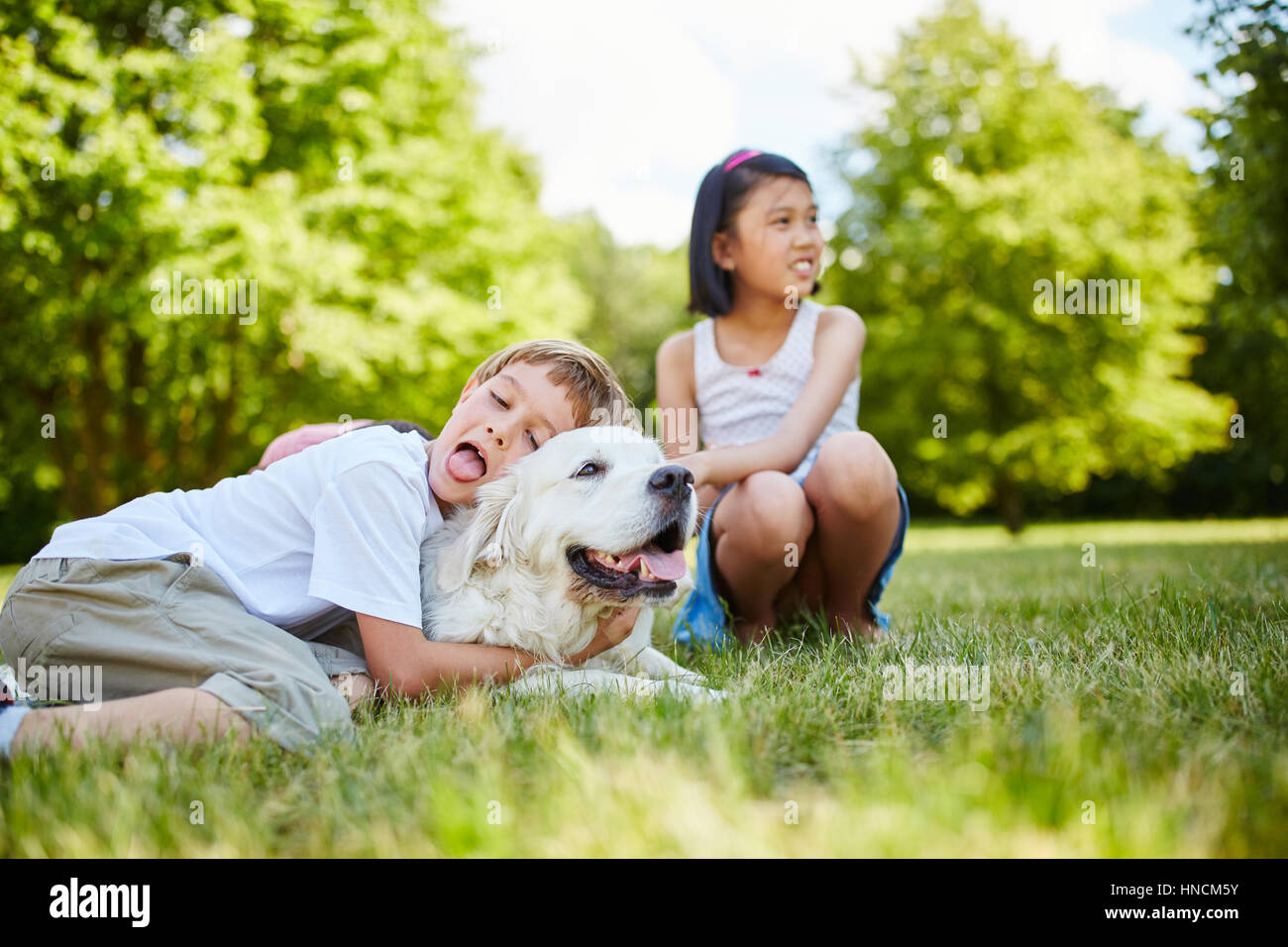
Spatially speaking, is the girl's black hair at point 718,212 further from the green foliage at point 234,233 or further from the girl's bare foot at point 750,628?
the green foliage at point 234,233

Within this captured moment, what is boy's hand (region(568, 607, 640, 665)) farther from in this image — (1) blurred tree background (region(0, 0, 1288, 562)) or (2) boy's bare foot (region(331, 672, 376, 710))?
(1) blurred tree background (region(0, 0, 1288, 562))

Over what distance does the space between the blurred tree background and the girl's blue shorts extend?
168 inches

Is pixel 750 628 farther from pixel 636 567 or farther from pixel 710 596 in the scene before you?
pixel 636 567

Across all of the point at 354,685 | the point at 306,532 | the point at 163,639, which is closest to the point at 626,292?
the point at 306,532

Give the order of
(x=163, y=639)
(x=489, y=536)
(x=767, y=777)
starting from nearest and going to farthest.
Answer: (x=767, y=777) < (x=163, y=639) < (x=489, y=536)

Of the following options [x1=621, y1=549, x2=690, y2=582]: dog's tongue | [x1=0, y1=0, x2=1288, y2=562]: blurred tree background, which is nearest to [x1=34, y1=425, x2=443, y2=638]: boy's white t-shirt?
[x1=621, y1=549, x2=690, y2=582]: dog's tongue

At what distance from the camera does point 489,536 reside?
102 inches

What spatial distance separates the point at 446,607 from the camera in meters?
2.57

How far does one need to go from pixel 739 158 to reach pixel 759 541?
1.68 meters

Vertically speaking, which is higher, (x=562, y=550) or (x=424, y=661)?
(x=562, y=550)

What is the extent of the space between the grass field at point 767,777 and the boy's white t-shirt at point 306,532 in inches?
14.2

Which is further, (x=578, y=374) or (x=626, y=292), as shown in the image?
(x=626, y=292)

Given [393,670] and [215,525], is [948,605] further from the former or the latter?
[215,525]

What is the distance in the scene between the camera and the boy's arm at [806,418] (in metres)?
3.28
